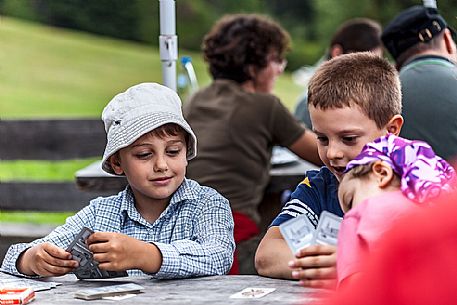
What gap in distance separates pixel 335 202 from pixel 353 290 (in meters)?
1.54

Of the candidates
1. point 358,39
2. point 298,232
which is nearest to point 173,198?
point 298,232

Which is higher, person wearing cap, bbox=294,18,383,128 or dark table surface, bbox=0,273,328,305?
person wearing cap, bbox=294,18,383,128

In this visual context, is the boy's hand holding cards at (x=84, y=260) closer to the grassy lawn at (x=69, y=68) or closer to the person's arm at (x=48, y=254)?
the person's arm at (x=48, y=254)

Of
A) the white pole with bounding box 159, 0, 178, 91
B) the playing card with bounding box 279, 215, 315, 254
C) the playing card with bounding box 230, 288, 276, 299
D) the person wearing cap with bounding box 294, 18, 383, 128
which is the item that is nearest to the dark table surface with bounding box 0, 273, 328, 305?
the playing card with bounding box 230, 288, 276, 299

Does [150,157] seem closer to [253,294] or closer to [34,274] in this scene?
[34,274]

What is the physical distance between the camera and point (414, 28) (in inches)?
164

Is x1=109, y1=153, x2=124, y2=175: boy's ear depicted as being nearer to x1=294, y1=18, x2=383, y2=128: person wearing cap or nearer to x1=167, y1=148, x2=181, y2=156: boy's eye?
x1=167, y1=148, x2=181, y2=156: boy's eye

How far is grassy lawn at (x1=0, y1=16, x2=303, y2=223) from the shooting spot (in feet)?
60.4

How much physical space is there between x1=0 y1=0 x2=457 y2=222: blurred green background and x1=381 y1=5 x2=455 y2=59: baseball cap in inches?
239

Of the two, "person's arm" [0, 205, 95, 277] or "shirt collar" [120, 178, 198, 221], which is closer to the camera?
"person's arm" [0, 205, 95, 277]

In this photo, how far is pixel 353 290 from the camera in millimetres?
1079

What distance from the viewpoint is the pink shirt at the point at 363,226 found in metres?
1.75

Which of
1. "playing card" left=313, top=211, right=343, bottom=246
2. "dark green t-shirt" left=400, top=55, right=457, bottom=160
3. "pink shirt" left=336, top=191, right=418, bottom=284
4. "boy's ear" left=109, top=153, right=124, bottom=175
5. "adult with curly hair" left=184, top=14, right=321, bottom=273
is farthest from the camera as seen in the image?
"adult with curly hair" left=184, top=14, right=321, bottom=273

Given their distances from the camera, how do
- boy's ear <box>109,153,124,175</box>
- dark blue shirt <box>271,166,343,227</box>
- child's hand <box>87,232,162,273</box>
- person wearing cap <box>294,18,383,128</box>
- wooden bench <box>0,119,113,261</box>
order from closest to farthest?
child's hand <box>87,232,162,273</box>
dark blue shirt <box>271,166,343,227</box>
boy's ear <box>109,153,124,175</box>
person wearing cap <box>294,18,383,128</box>
wooden bench <box>0,119,113,261</box>
